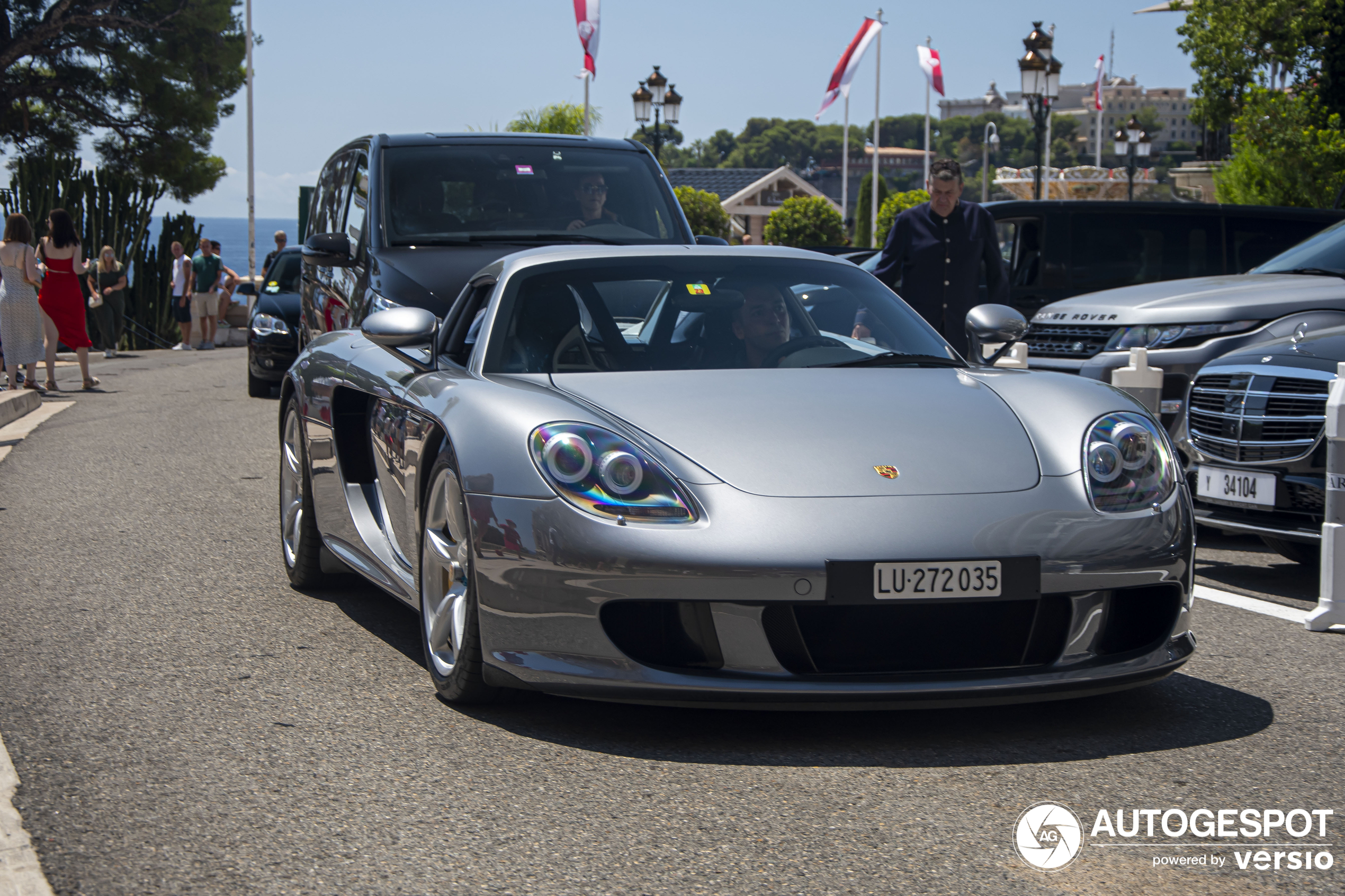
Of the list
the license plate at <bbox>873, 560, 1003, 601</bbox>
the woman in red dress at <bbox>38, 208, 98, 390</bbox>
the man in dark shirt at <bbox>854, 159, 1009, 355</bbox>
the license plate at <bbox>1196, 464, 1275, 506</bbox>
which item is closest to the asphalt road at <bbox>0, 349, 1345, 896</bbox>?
the license plate at <bbox>873, 560, 1003, 601</bbox>

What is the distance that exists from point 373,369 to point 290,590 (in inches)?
45.0

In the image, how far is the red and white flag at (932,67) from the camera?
53375mm

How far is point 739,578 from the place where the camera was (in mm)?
3541

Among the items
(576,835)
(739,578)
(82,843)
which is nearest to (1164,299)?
(739,578)

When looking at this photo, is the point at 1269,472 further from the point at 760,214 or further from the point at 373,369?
the point at 760,214

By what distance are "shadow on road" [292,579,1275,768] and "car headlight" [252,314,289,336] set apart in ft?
33.4

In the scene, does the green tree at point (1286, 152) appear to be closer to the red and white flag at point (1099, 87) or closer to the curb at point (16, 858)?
the curb at point (16, 858)

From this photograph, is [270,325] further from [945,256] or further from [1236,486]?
[1236,486]

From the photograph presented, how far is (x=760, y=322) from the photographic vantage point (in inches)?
189

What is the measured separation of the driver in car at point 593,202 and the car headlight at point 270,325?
230 inches

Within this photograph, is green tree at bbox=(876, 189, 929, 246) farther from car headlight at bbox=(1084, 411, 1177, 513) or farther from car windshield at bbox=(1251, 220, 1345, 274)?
car headlight at bbox=(1084, 411, 1177, 513)

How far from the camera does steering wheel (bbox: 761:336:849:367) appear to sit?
469 centimetres

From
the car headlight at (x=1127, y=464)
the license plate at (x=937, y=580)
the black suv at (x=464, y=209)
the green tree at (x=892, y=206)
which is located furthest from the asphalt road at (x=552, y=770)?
the green tree at (x=892, y=206)

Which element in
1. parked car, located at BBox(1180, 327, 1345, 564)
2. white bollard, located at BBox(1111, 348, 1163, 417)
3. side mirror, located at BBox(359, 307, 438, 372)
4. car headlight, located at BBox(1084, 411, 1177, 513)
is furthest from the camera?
white bollard, located at BBox(1111, 348, 1163, 417)
